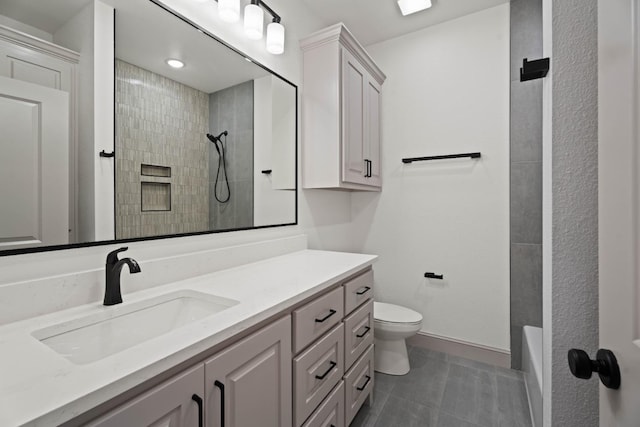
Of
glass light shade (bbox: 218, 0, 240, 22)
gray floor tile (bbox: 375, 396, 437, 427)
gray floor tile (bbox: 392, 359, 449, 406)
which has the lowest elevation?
gray floor tile (bbox: 375, 396, 437, 427)

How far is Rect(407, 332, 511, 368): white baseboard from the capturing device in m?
2.17

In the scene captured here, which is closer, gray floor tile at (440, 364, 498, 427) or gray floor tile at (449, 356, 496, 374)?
gray floor tile at (440, 364, 498, 427)

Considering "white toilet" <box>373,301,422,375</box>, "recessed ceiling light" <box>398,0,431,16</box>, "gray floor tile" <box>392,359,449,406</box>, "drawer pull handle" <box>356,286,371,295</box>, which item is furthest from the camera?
"recessed ceiling light" <box>398,0,431,16</box>

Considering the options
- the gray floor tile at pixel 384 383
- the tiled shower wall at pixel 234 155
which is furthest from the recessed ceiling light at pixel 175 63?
the gray floor tile at pixel 384 383

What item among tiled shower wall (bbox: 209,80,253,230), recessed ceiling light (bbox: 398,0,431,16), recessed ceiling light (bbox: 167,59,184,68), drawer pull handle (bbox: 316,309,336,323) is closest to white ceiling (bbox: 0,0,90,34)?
recessed ceiling light (bbox: 167,59,184,68)

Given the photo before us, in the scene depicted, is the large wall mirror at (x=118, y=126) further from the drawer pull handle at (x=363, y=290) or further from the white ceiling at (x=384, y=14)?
the white ceiling at (x=384, y=14)

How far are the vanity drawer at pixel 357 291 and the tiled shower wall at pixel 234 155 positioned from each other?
654 millimetres

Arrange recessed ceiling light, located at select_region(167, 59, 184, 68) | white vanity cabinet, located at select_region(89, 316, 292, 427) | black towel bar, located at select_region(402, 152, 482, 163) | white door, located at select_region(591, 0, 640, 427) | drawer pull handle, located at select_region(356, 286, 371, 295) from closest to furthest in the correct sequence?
white door, located at select_region(591, 0, 640, 427), white vanity cabinet, located at select_region(89, 316, 292, 427), recessed ceiling light, located at select_region(167, 59, 184, 68), drawer pull handle, located at select_region(356, 286, 371, 295), black towel bar, located at select_region(402, 152, 482, 163)

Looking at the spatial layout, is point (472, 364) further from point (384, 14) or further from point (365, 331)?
point (384, 14)

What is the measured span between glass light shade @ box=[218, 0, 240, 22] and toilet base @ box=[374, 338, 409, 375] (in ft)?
7.20

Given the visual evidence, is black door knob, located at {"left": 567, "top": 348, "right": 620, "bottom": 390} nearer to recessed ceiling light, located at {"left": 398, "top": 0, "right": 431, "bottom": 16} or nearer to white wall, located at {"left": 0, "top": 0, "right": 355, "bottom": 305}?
white wall, located at {"left": 0, "top": 0, "right": 355, "bottom": 305}

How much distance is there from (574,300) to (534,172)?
165 centimetres

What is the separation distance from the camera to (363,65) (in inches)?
86.8

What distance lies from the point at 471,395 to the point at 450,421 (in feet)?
1.06
